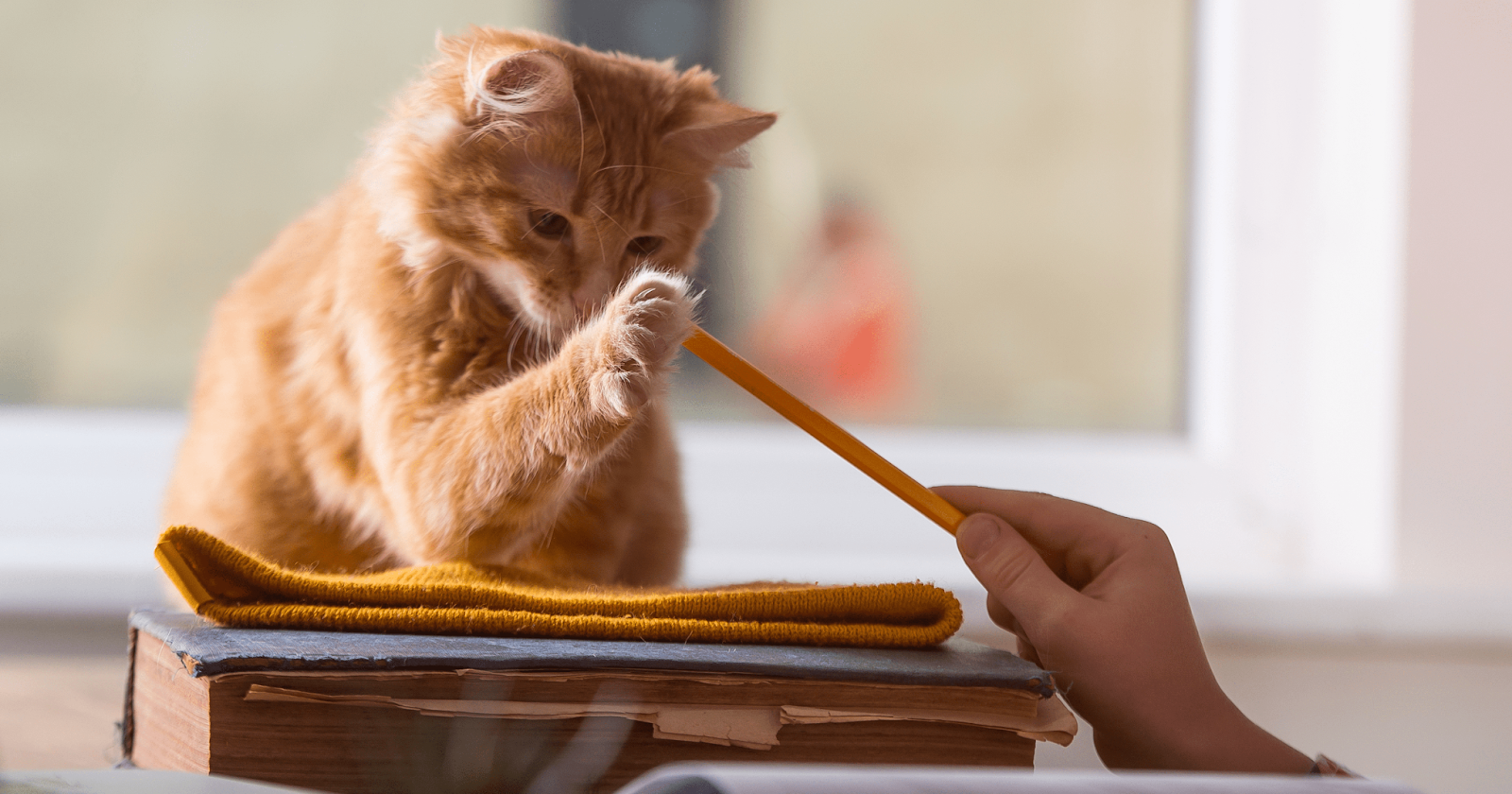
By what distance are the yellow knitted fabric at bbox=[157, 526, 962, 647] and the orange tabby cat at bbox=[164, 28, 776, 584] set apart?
0.41 feet

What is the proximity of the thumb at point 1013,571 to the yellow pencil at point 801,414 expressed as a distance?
42mm

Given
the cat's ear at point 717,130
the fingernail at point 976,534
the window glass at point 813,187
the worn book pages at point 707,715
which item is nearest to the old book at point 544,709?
the worn book pages at point 707,715

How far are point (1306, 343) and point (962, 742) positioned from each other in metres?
1.31

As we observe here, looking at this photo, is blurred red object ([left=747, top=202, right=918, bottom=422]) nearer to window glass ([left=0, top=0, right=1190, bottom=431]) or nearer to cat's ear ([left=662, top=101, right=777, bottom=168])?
window glass ([left=0, top=0, right=1190, bottom=431])

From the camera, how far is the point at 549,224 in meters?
0.80

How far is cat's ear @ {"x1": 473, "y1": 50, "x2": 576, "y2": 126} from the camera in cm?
72

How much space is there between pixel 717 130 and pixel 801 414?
12.7 inches

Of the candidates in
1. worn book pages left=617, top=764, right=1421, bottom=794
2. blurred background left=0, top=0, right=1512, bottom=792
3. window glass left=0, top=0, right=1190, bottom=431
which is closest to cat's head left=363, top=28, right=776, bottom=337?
worn book pages left=617, top=764, right=1421, bottom=794

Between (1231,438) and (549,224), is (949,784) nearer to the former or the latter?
(549,224)

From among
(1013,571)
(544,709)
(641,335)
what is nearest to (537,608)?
(544,709)

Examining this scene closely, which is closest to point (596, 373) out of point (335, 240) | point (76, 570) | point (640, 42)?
point (335, 240)

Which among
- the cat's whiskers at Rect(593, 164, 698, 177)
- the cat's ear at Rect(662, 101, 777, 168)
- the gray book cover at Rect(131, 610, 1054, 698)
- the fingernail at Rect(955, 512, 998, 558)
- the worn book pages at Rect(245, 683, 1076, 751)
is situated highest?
the cat's ear at Rect(662, 101, 777, 168)

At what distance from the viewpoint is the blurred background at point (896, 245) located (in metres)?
1.58

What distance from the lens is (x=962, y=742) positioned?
1.79ft
